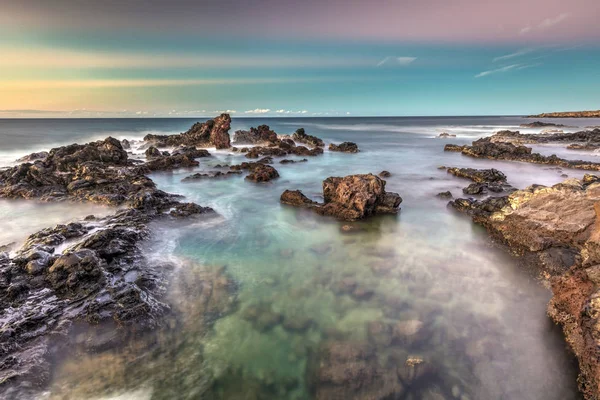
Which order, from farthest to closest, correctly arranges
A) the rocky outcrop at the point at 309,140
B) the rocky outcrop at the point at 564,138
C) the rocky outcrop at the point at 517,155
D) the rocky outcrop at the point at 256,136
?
1. the rocky outcrop at the point at 256,136
2. the rocky outcrop at the point at 309,140
3. the rocky outcrop at the point at 564,138
4. the rocky outcrop at the point at 517,155

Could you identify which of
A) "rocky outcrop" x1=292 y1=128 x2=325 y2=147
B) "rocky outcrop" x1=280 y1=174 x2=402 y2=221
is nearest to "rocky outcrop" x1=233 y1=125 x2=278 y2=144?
"rocky outcrop" x1=292 y1=128 x2=325 y2=147

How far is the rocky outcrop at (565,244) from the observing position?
493 cm

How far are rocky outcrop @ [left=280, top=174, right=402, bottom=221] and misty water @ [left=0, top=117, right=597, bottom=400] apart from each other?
Answer: 2.04 feet

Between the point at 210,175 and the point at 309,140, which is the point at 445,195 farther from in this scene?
the point at 309,140

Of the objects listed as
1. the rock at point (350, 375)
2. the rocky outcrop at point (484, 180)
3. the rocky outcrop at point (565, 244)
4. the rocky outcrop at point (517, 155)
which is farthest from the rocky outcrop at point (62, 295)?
the rocky outcrop at point (517, 155)

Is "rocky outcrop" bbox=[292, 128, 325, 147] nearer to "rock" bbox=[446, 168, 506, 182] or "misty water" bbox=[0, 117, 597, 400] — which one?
"rock" bbox=[446, 168, 506, 182]

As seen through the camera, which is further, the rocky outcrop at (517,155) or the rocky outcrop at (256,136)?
the rocky outcrop at (256,136)

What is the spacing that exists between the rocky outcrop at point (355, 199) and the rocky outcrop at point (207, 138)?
23.3 m

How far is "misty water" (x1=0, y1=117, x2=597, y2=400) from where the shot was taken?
4.93 metres

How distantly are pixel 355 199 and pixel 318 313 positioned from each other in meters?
6.48

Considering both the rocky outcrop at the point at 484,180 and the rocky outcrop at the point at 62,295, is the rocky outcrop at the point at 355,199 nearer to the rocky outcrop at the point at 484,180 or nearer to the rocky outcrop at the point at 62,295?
the rocky outcrop at the point at 484,180

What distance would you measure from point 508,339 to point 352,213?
274 inches

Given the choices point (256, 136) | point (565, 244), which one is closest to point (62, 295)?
point (565, 244)

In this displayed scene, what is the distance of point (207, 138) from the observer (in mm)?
34750
